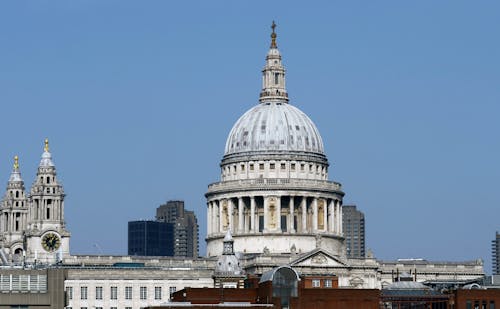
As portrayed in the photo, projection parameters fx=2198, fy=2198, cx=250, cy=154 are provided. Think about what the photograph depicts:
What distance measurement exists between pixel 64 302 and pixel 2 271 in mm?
6475

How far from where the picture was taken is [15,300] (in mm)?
193250

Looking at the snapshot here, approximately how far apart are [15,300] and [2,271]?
5.11 m

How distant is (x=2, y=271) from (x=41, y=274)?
450cm

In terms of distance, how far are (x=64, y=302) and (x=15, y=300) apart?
4.93 m

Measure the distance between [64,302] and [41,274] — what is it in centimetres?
337

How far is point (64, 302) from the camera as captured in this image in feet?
643

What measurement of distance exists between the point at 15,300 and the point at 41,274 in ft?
11.5

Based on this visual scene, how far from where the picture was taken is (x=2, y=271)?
7776 inches

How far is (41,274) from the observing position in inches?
7677
